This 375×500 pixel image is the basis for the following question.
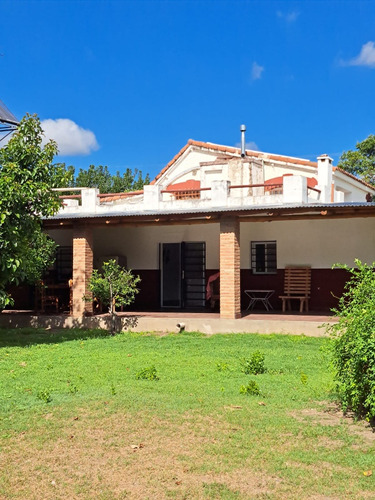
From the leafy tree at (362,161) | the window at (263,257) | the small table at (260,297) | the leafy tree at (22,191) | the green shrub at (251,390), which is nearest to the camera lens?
the green shrub at (251,390)

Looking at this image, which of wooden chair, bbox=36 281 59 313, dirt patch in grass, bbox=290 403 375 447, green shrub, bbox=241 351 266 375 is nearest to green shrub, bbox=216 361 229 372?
green shrub, bbox=241 351 266 375

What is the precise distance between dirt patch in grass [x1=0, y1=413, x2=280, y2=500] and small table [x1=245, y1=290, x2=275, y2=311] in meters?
11.0

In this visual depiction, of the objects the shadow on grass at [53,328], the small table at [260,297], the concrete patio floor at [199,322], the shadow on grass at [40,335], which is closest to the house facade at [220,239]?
the small table at [260,297]

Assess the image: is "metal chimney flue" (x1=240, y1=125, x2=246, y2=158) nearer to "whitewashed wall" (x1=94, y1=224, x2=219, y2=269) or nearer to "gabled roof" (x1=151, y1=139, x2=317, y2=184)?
"gabled roof" (x1=151, y1=139, x2=317, y2=184)

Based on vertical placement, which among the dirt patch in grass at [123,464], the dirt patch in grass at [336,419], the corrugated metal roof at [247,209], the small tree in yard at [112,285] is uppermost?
the corrugated metal roof at [247,209]

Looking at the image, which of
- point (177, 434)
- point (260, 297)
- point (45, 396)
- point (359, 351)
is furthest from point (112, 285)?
point (359, 351)

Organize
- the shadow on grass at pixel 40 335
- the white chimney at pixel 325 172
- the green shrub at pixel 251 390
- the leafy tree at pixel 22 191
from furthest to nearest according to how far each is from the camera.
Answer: the white chimney at pixel 325 172
the shadow on grass at pixel 40 335
the leafy tree at pixel 22 191
the green shrub at pixel 251 390

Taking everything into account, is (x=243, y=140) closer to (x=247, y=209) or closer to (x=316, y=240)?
(x=316, y=240)

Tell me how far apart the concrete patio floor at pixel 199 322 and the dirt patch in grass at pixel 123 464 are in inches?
305

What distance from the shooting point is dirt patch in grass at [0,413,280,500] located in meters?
4.60

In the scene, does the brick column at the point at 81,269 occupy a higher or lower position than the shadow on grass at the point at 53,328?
higher

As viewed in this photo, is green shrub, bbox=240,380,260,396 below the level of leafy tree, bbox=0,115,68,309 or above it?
below

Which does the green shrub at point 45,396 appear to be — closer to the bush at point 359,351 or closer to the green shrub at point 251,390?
the green shrub at point 251,390

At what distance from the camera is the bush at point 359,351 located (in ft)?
19.3
